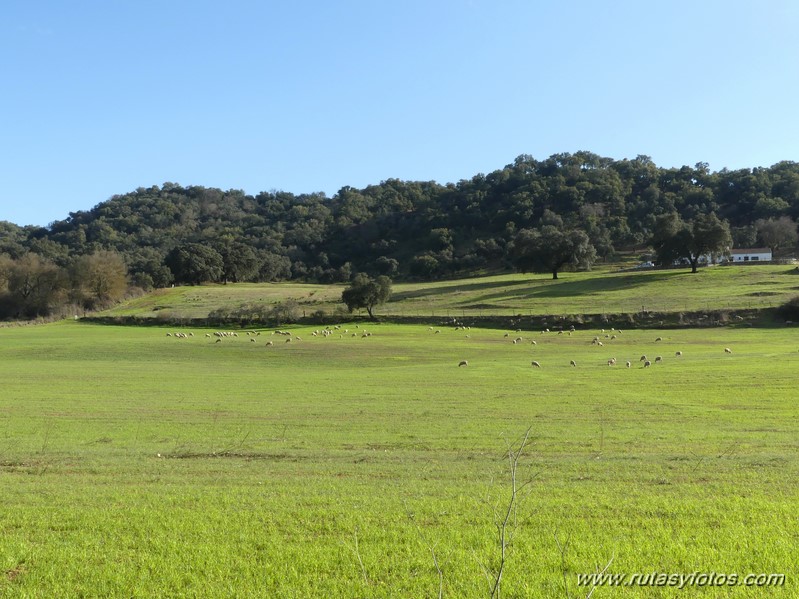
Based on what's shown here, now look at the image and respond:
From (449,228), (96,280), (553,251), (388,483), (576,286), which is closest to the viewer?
(388,483)

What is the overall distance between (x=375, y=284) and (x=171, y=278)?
63.4 metres

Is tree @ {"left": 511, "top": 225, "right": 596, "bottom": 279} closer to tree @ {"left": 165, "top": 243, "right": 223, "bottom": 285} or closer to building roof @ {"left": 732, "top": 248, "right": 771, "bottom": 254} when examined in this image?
building roof @ {"left": 732, "top": 248, "right": 771, "bottom": 254}

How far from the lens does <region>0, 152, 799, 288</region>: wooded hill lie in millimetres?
138500

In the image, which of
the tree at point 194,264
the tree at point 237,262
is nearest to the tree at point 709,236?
the tree at point 237,262

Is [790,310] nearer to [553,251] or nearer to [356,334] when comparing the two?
[553,251]

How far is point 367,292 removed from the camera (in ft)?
264

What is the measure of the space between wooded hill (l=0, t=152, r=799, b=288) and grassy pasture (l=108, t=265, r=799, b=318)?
66.3 ft

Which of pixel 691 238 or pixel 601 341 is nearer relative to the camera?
pixel 601 341

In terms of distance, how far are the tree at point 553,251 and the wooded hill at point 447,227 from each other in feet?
33.2

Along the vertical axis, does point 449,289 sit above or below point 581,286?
above

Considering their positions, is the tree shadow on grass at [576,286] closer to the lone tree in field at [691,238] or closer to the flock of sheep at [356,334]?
the lone tree in field at [691,238]

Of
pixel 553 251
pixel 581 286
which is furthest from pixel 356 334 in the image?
pixel 553 251

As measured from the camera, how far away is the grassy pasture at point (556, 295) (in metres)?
78.5

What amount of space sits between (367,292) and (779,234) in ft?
334
